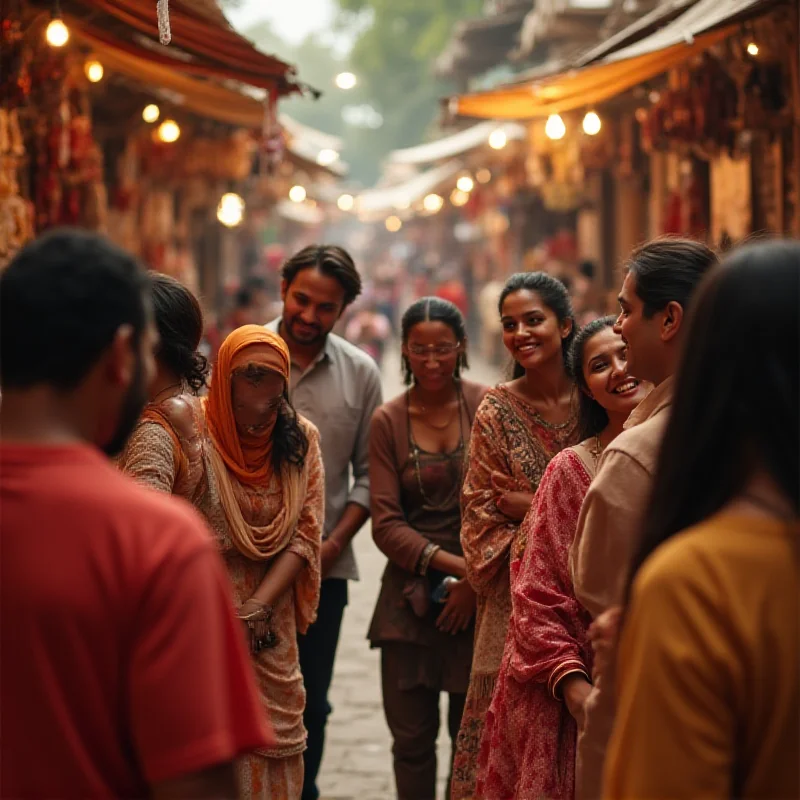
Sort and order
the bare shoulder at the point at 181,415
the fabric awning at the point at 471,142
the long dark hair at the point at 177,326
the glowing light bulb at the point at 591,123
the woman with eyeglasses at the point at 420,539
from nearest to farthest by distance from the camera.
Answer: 1. the bare shoulder at the point at 181,415
2. the long dark hair at the point at 177,326
3. the woman with eyeglasses at the point at 420,539
4. the glowing light bulb at the point at 591,123
5. the fabric awning at the point at 471,142

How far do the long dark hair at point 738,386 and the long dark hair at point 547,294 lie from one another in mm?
2970

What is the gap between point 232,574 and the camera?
177 inches

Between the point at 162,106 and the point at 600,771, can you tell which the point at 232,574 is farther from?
the point at 162,106

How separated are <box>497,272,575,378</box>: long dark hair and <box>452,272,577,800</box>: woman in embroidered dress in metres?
0.18

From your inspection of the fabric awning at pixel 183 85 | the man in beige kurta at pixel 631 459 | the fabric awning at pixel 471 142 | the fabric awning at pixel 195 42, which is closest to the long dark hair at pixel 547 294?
the man in beige kurta at pixel 631 459

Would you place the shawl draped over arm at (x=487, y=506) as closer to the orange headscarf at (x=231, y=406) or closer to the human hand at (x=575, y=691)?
the orange headscarf at (x=231, y=406)

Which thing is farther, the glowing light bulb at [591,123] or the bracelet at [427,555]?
the glowing light bulb at [591,123]

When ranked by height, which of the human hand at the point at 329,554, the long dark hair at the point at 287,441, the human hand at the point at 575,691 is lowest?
the human hand at the point at 575,691

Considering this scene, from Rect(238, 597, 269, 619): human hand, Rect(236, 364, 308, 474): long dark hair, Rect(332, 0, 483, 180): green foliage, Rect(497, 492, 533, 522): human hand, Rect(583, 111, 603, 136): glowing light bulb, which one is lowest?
Rect(238, 597, 269, 619): human hand

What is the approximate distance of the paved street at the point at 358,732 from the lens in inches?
246

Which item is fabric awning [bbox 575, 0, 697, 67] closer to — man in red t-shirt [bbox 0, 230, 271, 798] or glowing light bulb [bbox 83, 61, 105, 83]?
glowing light bulb [bbox 83, 61, 105, 83]

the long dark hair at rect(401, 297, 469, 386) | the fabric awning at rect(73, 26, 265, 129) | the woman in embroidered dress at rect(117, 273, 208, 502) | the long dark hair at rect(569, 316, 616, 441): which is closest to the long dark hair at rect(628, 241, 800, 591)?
the long dark hair at rect(569, 316, 616, 441)

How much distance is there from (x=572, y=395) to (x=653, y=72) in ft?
12.7

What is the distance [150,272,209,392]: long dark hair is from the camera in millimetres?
4266
